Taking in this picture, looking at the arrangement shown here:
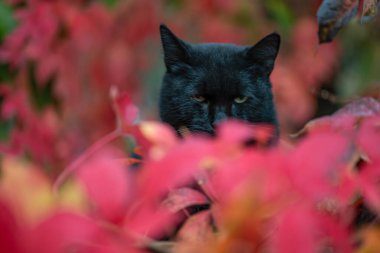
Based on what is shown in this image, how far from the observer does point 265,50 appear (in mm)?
Answer: 1635

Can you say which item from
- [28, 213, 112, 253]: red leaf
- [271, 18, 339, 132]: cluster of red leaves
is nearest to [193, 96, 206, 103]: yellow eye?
[28, 213, 112, 253]: red leaf

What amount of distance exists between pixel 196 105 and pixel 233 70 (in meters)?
0.14

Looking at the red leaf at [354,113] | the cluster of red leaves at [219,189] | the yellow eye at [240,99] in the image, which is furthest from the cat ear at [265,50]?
the cluster of red leaves at [219,189]

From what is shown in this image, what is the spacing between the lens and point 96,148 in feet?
2.36

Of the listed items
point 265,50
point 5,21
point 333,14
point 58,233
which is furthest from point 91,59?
point 58,233

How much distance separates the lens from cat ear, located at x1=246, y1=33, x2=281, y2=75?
1611mm

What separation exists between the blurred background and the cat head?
2.89ft

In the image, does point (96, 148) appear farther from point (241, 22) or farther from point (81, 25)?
point (241, 22)

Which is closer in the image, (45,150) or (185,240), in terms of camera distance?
(185,240)

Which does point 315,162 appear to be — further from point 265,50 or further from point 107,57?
point 107,57

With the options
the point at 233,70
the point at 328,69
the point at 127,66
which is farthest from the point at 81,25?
the point at 328,69

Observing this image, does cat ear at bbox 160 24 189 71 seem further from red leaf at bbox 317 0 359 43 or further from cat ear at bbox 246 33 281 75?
red leaf at bbox 317 0 359 43

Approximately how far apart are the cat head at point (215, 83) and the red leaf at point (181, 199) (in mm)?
766

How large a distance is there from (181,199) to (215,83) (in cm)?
86
